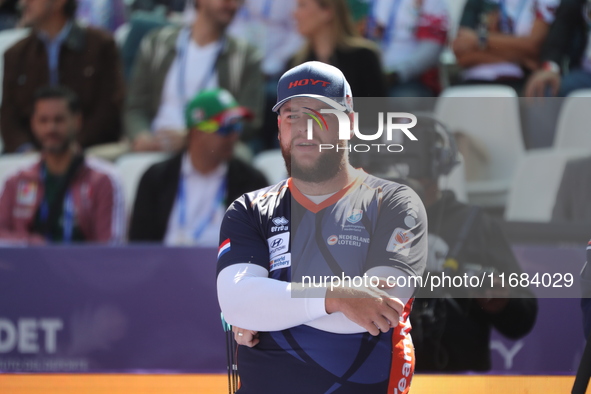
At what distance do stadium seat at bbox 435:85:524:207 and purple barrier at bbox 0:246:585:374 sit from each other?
4.58ft

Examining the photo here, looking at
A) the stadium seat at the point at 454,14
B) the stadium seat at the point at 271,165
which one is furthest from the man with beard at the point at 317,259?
the stadium seat at the point at 454,14

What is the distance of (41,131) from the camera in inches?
188

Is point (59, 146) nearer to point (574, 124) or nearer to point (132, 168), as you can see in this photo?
point (132, 168)

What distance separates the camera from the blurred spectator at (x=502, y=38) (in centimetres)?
454

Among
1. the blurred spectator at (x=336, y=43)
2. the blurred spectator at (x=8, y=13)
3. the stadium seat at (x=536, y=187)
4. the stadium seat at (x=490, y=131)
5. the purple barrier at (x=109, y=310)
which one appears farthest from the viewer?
the blurred spectator at (x=8, y=13)

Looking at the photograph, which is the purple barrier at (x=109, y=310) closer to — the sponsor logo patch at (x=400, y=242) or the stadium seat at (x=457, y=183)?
the stadium seat at (x=457, y=183)

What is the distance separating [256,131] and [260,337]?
2672 mm

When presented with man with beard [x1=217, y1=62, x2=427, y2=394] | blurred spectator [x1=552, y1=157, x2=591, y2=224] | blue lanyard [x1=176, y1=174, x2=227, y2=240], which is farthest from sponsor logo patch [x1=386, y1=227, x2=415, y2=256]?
blue lanyard [x1=176, y1=174, x2=227, y2=240]

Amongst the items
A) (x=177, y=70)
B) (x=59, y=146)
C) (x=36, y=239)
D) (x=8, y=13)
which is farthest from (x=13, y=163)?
(x=8, y=13)

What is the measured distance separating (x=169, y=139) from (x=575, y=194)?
2.51 m

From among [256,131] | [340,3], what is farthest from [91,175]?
[340,3]

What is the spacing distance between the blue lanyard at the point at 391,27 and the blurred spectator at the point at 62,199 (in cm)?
173

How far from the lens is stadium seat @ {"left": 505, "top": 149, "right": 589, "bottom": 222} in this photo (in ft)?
11.3

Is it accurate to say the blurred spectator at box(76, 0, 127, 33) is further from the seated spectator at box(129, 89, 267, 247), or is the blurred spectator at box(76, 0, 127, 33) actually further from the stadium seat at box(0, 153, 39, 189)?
the seated spectator at box(129, 89, 267, 247)
